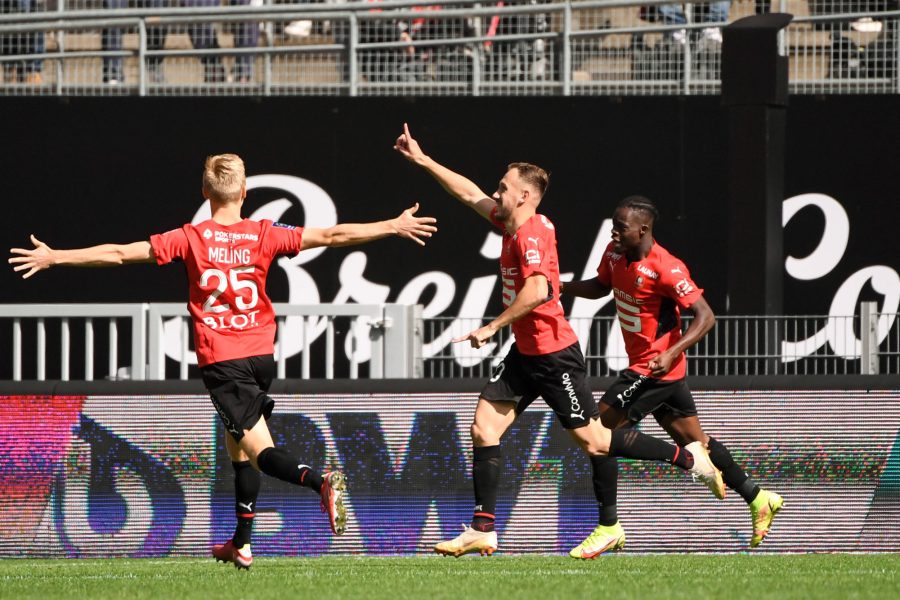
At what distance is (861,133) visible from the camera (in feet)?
47.7

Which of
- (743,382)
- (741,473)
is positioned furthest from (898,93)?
(741,473)

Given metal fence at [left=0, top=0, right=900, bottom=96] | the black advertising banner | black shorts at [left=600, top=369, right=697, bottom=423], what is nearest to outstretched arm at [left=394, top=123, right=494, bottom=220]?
black shorts at [left=600, top=369, right=697, bottom=423]

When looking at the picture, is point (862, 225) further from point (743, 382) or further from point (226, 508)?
point (226, 508)

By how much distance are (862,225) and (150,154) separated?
6807 millimetres

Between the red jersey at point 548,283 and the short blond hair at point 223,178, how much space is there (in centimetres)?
148

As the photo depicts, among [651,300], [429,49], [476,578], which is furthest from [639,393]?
[429,49]

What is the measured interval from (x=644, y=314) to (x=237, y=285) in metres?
2.44

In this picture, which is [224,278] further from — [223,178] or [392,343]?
[392,343]

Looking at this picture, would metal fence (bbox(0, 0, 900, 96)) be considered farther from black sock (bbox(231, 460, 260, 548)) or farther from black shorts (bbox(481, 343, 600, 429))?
black sock (bbox(231, 460, 260, 548))

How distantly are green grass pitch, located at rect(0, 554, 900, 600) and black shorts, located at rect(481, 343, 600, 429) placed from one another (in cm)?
85

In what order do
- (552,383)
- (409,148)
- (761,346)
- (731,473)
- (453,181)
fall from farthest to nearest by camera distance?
(761,346), (731,473), (453,181), (409,148), (552,383)

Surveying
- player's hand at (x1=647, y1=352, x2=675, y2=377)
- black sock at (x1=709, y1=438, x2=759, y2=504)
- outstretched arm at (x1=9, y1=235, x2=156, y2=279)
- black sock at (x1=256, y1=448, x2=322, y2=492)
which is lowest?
black sock at (x1=709, y1=438, x2=759, y2=504)

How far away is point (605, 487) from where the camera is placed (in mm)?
8469

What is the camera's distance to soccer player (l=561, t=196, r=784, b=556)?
28.4ft
